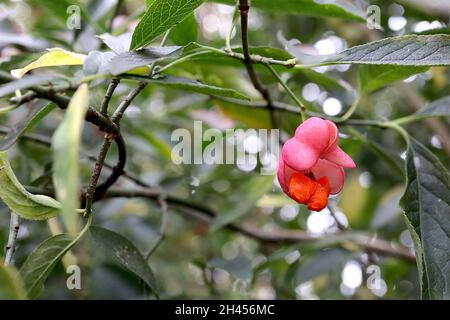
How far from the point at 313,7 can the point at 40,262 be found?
21.7 inches

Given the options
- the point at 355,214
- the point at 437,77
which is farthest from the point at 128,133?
the point at 437,77

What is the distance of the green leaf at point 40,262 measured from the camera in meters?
0.67

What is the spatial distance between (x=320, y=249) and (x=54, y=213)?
862 mm

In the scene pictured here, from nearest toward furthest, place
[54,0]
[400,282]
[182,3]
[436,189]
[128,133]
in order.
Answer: [182,3] < [436,189] < [54,0] < [128,133] < [400,282]

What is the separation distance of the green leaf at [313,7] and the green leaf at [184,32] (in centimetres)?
6

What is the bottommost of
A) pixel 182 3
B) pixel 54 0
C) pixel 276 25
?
pixel 182 3

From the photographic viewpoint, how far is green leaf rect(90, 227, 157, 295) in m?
0.80

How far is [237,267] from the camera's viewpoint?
1.13m

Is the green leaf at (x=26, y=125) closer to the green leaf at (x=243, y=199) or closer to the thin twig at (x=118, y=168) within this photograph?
the thin twig at (x=118, y=168)

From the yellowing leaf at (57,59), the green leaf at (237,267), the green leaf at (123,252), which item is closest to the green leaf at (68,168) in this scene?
the yellowing leaf at (57,59)

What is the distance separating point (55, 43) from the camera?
1.23 m

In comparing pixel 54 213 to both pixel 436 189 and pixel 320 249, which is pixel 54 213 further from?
pixel 320 249

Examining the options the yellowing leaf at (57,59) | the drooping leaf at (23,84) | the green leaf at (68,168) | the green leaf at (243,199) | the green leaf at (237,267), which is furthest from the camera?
the green leaf at (243,199)

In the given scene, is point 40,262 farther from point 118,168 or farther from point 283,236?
point 283,236
